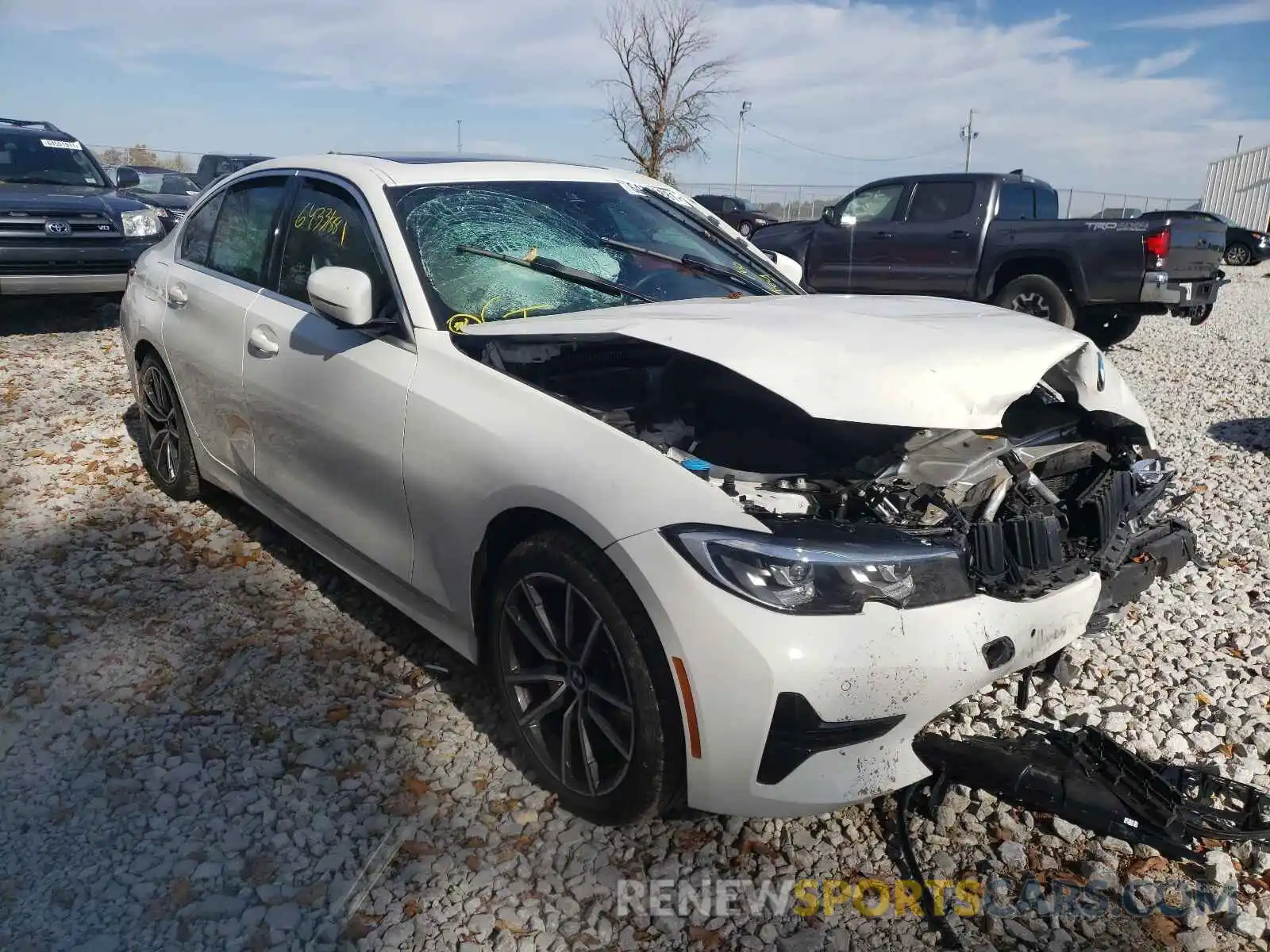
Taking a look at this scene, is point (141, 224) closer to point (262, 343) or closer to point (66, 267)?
point (66, 267)

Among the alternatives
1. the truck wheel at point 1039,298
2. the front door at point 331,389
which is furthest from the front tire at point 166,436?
the truck wheel at point 1039,298

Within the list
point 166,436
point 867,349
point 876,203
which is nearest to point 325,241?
point 166,436

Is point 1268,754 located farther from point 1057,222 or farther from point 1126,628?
point 1057,222

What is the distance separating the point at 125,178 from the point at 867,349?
10.2 meters

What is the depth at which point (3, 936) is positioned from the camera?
220 centimetres

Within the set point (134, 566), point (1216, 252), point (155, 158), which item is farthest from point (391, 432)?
point (155, 158)

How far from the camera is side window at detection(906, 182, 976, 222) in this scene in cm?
1030

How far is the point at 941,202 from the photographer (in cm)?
1052

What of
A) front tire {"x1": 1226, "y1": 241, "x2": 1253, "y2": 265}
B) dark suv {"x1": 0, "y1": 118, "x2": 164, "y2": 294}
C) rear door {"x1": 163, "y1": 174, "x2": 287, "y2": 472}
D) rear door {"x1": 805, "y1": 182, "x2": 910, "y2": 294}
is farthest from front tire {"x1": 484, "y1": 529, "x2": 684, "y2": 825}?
front tire {"x1": 1226, "y1": 241, "x2": 1253, "y2": 265}

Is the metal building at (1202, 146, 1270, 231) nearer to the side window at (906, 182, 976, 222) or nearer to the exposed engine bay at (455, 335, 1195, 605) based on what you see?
the side window at (906, 182, 976, 222)

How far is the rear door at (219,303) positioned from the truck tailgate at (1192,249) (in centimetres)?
788

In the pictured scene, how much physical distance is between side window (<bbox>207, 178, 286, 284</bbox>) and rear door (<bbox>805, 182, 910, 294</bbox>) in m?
7.76

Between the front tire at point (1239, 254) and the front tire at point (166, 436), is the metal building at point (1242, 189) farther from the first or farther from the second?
the front tire at point (166, 436)

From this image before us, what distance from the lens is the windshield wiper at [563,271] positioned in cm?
330
